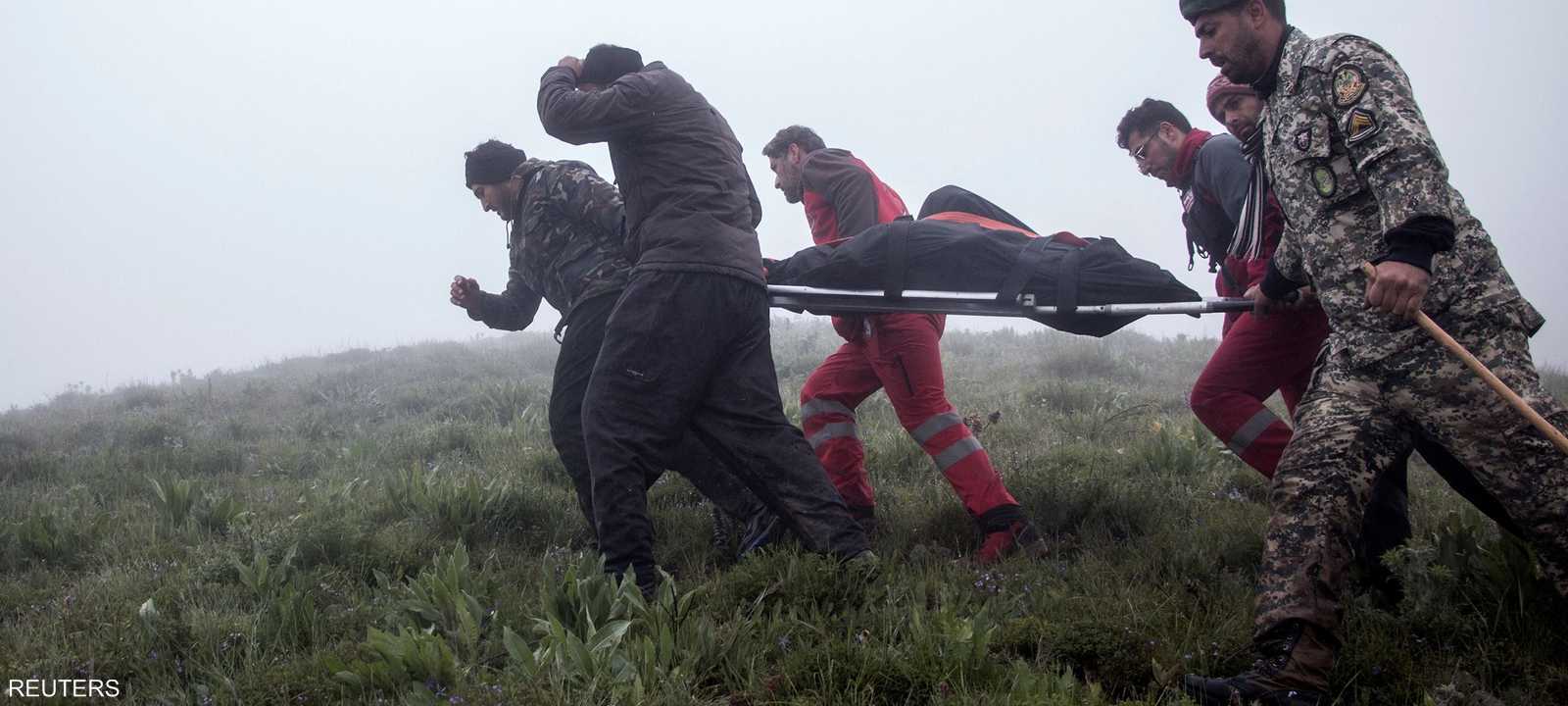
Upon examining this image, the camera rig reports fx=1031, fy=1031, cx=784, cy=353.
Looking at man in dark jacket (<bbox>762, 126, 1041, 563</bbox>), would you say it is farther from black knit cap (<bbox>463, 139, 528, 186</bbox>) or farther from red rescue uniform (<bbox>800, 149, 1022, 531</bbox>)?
black knit cap (<bbox>463, 139, 528, 186</bbox>)

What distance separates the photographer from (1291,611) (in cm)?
306

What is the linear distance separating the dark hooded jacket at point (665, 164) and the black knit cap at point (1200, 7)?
6.46 feet

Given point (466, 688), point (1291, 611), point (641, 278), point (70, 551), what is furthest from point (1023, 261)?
point (70, 551)

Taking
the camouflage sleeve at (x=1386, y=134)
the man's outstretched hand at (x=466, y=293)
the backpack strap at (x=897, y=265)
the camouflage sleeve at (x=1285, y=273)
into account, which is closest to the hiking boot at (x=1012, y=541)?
the backpack strap at (x=897, y=265)

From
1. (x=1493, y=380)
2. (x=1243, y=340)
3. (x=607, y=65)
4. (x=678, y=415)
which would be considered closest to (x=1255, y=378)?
(x=1243, y=340)

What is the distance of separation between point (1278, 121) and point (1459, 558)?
1.71 m

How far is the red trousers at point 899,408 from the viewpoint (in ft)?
16.3

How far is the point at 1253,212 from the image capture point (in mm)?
4363

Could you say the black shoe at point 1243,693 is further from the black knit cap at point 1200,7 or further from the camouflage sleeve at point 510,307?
the camouflage sleeve at point 510,307

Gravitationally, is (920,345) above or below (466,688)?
above

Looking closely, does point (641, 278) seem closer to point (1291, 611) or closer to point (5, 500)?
point (1291, 611)

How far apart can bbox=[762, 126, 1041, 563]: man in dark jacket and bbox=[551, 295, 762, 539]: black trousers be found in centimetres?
61

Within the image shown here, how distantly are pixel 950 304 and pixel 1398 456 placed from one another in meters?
1.95

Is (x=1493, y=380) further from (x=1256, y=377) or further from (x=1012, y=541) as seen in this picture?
(x=1012, y=541)
